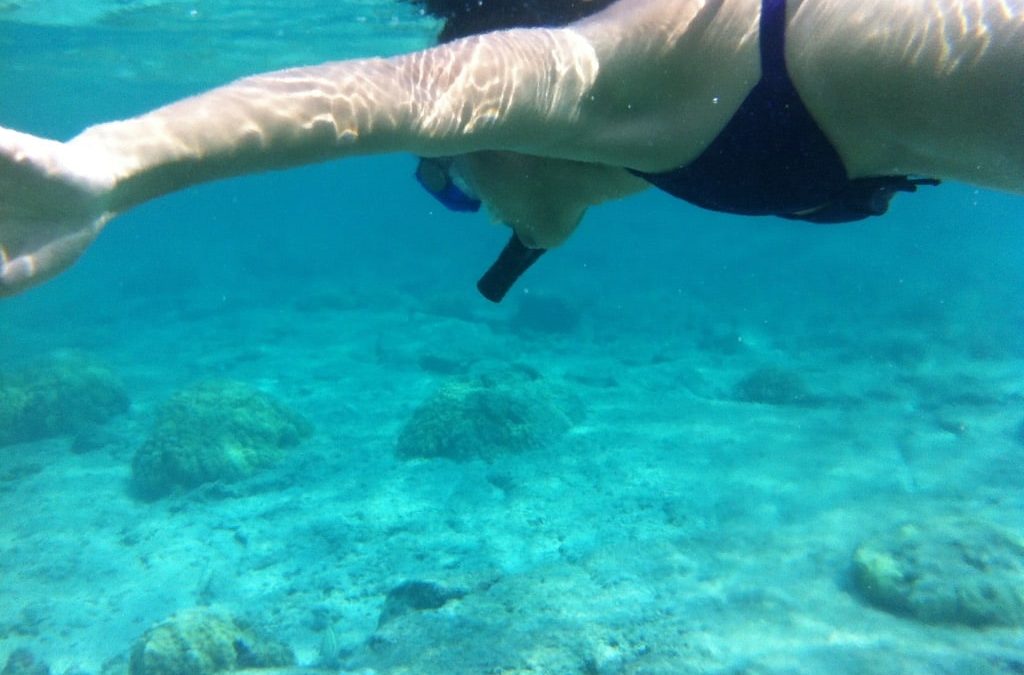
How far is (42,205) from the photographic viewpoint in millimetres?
1104

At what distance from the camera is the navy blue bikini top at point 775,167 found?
67.2 inches

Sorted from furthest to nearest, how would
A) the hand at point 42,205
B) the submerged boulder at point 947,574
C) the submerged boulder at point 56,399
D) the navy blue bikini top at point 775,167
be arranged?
1. the submerged boulder at point 56,399
2. the submerged boulder at point 947,574
3. the navy blue bikini top at point 775,167
4. the hand at point 42,205

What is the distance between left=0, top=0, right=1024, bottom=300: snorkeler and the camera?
3.90ft

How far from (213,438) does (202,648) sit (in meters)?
5.59

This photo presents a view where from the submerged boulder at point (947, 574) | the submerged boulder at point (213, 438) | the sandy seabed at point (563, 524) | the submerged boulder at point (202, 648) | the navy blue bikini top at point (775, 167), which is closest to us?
the navy blue bikini top at point (775, 167)

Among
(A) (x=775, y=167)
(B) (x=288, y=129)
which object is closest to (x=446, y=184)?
(A) (x=775, y=167)

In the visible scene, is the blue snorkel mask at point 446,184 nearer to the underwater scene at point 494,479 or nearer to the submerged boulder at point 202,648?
the underwater scene at point 494,479

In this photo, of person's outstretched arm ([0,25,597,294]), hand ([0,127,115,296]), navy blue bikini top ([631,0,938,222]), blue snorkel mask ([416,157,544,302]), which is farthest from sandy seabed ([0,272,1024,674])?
hand ([0,127,115,296])

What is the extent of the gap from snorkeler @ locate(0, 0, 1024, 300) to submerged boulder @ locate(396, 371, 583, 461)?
9.52m

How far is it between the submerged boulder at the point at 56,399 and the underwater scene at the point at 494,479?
62mm

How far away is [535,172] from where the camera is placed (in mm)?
2672

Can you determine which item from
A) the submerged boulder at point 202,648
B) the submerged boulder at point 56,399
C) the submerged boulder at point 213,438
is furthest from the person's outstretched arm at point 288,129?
the submerged boulder at point 56,399

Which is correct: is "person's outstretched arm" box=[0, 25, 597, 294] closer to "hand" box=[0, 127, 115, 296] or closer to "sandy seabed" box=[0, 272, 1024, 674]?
"hand" box=[0, 127, 115, 296]

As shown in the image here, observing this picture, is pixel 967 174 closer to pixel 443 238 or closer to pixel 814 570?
pixel 814 570
